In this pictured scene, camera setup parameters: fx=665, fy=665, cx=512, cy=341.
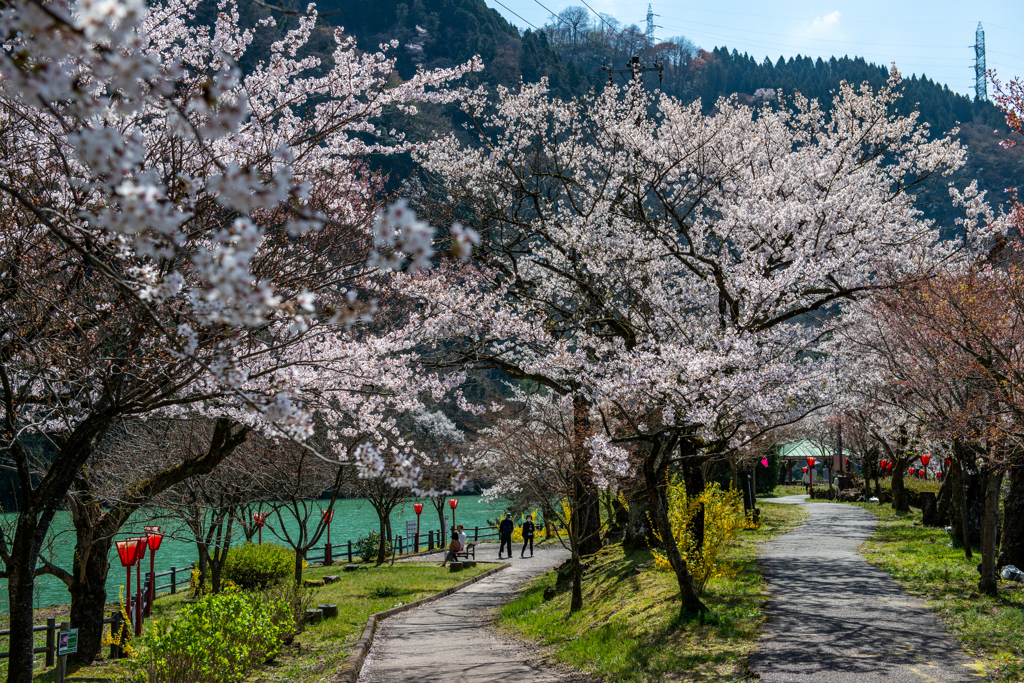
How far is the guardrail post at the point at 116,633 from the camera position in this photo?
10117 millimetres

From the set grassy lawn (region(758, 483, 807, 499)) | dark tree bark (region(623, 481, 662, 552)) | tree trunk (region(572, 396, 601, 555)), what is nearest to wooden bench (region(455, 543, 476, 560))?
dark tree bark (region(623, 481, 662, 552))

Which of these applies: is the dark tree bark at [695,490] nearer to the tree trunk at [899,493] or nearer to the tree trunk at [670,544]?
the tree trunk at [670,544]

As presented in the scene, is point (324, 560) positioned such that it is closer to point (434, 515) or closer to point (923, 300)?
point (923, 300)

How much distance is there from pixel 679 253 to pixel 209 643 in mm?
10379

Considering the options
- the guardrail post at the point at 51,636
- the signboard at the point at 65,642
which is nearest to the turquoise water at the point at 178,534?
the guardrail post at the point at 51,636

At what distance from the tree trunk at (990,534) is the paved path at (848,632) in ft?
3.52

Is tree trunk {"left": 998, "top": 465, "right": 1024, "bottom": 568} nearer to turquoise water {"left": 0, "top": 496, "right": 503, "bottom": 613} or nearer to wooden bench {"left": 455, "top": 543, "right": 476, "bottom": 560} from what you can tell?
turquoise water {"left": 0, "top": 496, "right": 503, "bottom": 613}

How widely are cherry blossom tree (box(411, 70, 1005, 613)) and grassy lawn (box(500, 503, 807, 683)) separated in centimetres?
72

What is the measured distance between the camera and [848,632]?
8.23 meters

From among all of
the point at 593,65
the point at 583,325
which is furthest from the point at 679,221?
the point at 593,65

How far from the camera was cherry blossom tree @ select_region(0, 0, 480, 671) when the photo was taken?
7.24 ft

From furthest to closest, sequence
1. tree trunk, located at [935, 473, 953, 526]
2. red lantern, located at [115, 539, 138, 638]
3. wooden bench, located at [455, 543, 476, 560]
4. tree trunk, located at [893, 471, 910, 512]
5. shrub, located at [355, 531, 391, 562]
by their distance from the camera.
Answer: shrub, located at [355, 531, 391, 562] → wooden bench, located at [455, 543, 476, 560] → tree trunk, located at [893, 471, 910, 512] → tree trunk, located at [935, 473, 953, 526] → red lantern, located at [115, 539, 138, 638]

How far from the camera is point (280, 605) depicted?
9.84 meters

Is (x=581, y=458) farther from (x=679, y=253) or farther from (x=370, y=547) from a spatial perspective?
(x=370, y=547)
